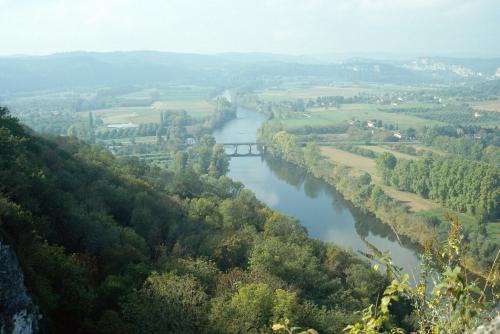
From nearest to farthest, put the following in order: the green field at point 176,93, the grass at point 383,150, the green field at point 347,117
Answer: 1. the grass at point 383,150
2. the green field at point 347,117
3. the green field at point 176,93

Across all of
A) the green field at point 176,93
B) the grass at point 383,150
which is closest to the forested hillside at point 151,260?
the grass at point 383,150

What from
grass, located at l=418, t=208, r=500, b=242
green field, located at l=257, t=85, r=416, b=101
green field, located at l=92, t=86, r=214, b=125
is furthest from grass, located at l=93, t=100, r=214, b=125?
grass, located at l=418, t=208, r=500, b=242

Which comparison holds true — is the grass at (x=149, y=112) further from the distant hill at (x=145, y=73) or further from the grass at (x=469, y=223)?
the grass at (x=469, y=223)

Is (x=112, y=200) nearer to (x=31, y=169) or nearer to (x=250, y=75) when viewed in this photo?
(x=31, y=169)

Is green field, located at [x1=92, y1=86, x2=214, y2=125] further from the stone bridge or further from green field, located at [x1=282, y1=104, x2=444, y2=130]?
the stone bridge

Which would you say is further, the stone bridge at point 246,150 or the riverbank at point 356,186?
the stone bridge at point 246,150

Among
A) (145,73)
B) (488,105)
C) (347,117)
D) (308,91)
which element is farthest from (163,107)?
(145,73)
